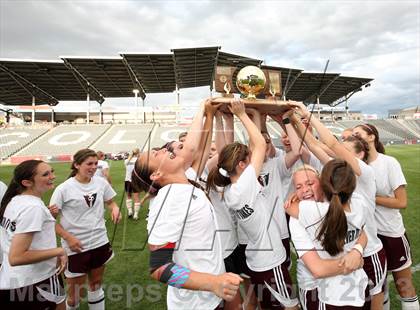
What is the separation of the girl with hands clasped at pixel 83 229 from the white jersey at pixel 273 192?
57.7 inches

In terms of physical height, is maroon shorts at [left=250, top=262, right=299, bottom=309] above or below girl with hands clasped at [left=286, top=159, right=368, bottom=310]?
below

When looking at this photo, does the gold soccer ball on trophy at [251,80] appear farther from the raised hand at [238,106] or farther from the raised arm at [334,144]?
the raised arm at [334,144]

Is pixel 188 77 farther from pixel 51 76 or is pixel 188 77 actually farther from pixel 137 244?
pixel 137 244

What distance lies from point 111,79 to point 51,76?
5902mm

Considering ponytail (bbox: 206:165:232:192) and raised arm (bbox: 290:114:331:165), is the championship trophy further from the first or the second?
ponytail (bbox: 206:165:232:192)

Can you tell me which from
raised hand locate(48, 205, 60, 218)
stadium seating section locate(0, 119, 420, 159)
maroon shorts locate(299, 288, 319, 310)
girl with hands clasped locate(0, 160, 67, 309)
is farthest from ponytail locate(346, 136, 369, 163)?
stadium seating section locate(0, 119, 420, 159)

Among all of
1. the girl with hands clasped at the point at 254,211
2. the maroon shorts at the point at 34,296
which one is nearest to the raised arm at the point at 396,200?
the girl with hands clasped at the point at 254,211

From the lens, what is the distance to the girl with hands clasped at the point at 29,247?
199 centimetres

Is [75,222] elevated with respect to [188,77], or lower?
lower

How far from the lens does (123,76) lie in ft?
96.4

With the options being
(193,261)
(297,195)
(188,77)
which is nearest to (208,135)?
(297,195)

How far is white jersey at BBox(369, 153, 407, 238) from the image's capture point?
2.52m

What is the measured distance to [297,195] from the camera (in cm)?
197

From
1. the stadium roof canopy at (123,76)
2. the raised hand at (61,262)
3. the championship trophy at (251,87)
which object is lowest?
the raised hand at (61,262)
